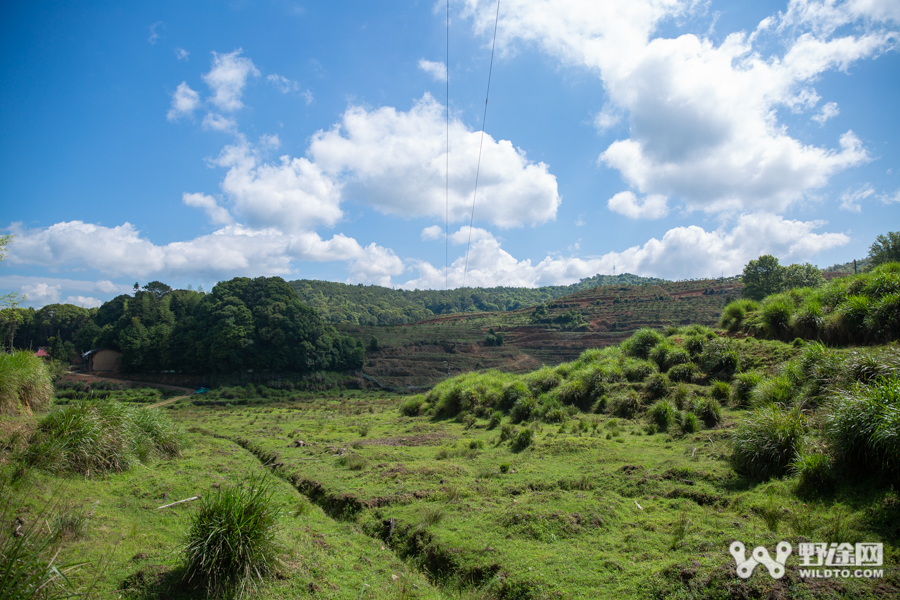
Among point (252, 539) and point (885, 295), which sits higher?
point (885, 295)

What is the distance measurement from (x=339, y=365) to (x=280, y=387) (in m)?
9.51

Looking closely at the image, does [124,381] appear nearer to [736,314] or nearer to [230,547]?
[230,547]

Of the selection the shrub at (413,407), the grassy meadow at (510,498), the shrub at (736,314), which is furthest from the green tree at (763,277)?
the shrub at (413,407)

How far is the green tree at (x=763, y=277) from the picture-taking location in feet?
161

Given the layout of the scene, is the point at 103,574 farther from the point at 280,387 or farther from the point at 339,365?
the point at 339,365

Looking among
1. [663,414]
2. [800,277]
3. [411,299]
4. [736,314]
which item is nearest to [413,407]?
[663,414]

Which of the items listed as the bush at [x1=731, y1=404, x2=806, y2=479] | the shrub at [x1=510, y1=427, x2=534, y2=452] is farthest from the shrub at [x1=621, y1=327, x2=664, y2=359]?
the bush at [x1=731, y1=404, x2=806, y2=479]

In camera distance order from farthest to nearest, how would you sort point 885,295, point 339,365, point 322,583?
point 339,365 < point 885,295 < point 322,583

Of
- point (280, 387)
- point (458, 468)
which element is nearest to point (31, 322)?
point (280, 387)

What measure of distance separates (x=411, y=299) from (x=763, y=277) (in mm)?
128795

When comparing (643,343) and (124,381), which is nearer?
(643,343)

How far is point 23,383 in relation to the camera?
9.50m

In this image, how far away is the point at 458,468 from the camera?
11.8m

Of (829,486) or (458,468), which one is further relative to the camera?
(458,468)
